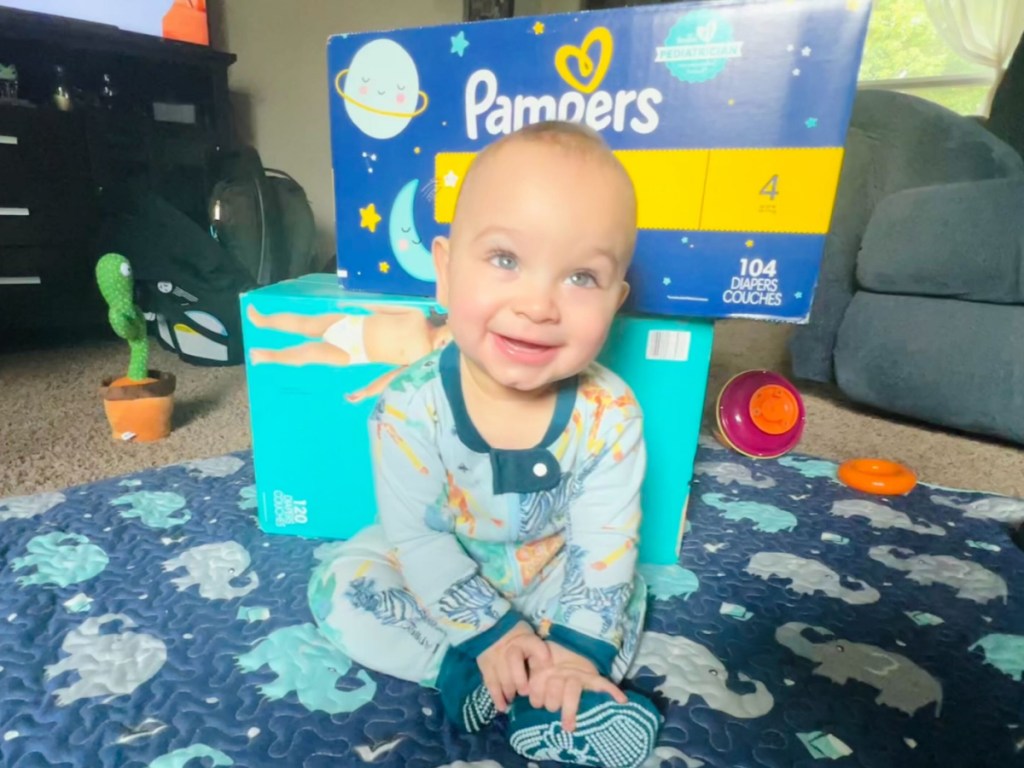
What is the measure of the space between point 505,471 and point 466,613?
0.12 meters

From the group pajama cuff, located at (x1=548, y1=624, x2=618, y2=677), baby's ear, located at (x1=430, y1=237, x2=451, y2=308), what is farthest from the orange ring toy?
baby's ear, located at (x1=430, y1=237, x2=451, y2=308)

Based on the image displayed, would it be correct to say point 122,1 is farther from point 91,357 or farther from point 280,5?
point 91,357

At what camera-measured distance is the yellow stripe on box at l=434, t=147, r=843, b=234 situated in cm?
63

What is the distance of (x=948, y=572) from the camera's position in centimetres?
77

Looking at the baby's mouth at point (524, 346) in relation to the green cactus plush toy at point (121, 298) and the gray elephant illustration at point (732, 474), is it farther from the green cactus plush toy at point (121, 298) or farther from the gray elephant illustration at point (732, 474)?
the green cactus plush toy at point (121, 298)

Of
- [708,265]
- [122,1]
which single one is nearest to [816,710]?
Result: [708,265]

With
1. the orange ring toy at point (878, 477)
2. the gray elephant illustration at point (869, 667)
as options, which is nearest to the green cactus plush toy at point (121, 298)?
the gray elephant illustration at point (869, 667)

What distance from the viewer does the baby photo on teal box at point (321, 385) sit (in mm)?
731

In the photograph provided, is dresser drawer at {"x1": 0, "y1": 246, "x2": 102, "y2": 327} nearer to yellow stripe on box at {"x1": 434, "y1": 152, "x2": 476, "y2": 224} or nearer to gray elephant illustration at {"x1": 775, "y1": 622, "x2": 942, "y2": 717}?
yellow stripe on box at {"x1": 434, "y1": 152, "x2": 476, "y2": 224}

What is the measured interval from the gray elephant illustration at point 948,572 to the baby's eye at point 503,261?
56cm

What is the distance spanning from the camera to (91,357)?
1.45 m

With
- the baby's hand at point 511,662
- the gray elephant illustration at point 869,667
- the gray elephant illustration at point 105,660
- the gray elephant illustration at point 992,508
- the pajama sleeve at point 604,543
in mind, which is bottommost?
the gray elephant illustration at point 105,660

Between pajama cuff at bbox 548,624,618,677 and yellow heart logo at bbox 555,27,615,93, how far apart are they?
1.58ft

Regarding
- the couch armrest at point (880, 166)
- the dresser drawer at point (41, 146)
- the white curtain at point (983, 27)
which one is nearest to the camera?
the couch armrest at point (880, 166)
